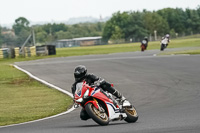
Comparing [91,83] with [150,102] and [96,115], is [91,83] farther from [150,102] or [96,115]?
[150,102]

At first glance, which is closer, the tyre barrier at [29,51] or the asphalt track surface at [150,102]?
the asphalt track surface at [150,102]

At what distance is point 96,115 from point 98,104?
28 cm

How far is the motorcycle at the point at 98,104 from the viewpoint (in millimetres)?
9672

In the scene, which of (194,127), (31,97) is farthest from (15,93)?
(194,127)

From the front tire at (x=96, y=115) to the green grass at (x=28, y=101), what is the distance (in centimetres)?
312

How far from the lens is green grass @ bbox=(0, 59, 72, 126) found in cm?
1343

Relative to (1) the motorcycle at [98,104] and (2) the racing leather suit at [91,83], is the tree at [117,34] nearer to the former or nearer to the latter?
(2) the racing leather suit at [91,83]

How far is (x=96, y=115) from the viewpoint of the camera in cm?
963

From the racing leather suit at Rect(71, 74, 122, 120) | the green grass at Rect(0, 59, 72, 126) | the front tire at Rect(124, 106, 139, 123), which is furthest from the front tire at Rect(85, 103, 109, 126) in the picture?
the green grass at Rect(0, 59, 72, 126)

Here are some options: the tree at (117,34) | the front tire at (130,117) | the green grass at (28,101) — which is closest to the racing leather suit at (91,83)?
the front tire at (130,117)

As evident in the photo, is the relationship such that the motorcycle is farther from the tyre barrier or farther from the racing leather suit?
the tyre barrier

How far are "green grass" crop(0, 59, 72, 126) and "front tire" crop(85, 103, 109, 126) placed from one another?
3.12 meters

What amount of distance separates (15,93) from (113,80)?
4.54m

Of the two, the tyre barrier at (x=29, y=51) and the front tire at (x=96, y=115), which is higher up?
the front tire at (x=96, y=115)
